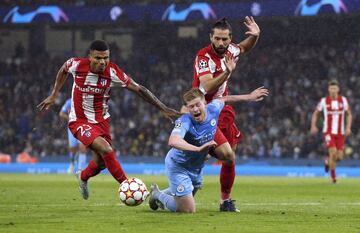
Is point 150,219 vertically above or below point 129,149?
below

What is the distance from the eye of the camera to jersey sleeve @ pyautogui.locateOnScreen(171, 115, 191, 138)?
33.1 ft

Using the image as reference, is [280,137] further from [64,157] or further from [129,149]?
[64,157]

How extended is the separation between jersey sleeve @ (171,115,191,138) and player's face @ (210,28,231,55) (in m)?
1.25

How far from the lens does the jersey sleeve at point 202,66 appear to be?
36.4 feet

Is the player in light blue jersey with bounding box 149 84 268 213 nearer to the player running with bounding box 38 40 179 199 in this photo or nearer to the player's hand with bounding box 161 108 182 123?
the player's hand with bounding box 161 108 182 123

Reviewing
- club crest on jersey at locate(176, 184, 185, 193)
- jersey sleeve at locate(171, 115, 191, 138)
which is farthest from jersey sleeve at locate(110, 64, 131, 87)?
club crest on jersey at locate(176, 184, 185, 193)

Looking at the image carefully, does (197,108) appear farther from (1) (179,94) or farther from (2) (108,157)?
(1) (179,94)

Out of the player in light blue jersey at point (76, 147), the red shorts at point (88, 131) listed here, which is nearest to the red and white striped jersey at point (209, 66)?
the red shorts at point (88, 131)

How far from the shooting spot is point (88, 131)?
1192cm

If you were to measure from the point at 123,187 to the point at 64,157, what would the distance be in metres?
21.6

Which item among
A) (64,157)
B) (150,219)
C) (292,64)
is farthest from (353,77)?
(150,219)

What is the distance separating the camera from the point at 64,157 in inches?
1261

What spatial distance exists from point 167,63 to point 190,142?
26562 mm

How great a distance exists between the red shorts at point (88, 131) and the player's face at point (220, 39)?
6.74ft
